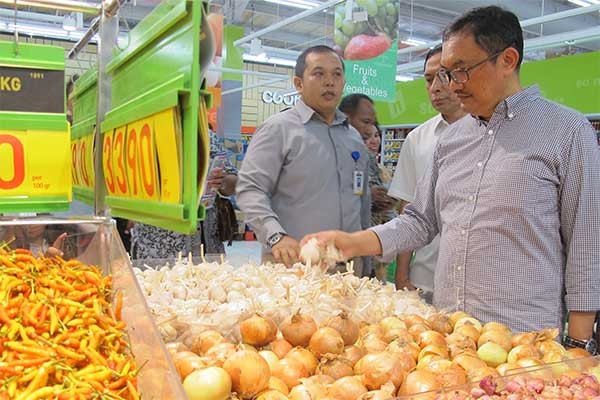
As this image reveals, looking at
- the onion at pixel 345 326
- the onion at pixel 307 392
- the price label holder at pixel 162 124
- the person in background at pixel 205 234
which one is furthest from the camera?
the person in background at pixel 205 234

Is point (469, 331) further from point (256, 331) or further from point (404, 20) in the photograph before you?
point (404, 20)

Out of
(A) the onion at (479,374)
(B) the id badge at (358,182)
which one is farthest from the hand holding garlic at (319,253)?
(B) the id badge at (358,182)

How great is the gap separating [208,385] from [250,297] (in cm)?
77

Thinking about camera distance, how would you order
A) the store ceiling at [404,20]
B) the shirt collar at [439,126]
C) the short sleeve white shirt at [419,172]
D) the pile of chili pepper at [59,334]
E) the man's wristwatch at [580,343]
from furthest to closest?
the store ceiling at [404,20] → the shirt collar at [439,126] → the short sleeve white shirt at [419,172] → the man's wristwatch at [580,343] → the pile of chili pepper at [59,334]

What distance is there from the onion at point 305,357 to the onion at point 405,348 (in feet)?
0.72

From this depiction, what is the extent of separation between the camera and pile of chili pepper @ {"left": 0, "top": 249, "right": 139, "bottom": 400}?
3.68 ft

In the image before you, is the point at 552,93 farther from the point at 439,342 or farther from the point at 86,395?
the point at 86,395

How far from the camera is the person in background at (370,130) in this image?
12.8ft

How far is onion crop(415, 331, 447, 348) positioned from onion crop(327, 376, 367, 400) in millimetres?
381

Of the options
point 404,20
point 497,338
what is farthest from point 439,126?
point 404,20

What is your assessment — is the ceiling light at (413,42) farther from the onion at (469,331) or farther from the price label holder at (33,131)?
the price label holder at (33,131)

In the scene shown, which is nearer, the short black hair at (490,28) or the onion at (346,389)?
the onion at (346,389)

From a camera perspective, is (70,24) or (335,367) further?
(70,24)

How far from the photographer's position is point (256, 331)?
1521mm
